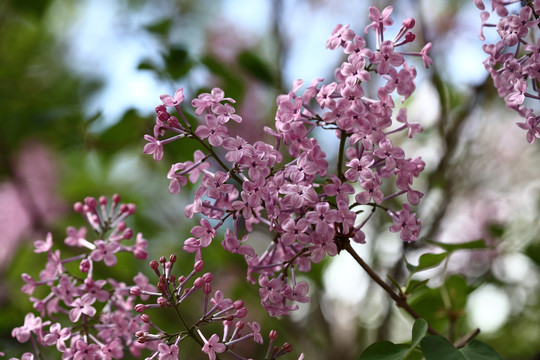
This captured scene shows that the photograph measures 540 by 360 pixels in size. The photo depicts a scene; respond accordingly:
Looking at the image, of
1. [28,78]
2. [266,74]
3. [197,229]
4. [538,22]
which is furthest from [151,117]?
[28,78]

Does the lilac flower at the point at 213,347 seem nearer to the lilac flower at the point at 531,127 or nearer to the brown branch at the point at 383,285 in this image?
the brown branch at the point at 383,285

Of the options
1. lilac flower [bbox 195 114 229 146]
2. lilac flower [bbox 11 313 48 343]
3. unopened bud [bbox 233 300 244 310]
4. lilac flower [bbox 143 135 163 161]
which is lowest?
lilac flower [bbox 11 313 48 343]

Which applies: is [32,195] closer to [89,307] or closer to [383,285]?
[89,307]

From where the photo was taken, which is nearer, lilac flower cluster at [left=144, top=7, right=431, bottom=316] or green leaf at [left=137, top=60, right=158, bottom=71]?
lilac flower cluster at [left=144, top=7, right=431, bottom=316]

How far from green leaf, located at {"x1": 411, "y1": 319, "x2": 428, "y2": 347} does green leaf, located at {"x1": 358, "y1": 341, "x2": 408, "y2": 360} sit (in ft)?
0.05

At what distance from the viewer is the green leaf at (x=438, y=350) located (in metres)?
0.50

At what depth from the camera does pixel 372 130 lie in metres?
0.54

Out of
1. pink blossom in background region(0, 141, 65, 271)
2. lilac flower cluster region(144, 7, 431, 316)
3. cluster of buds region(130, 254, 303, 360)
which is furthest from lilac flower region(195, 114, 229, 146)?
pink blossom in background region(0, 141, 65, 271)

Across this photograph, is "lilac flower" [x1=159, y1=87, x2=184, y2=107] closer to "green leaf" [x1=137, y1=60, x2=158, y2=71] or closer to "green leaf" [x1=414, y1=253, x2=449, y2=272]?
"green leaf" [x1=414, y1=253, x2=449, y2=272]

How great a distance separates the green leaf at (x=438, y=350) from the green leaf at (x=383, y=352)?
1.0 inches

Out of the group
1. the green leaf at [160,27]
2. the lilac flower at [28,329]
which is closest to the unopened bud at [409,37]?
the lilac flower at [28,329]

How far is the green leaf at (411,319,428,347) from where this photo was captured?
505 millimetres

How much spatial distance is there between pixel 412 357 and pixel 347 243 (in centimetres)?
14

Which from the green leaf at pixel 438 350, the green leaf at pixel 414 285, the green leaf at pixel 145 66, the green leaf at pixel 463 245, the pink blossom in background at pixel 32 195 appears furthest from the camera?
the pink blossom in background at pixel 32 195
